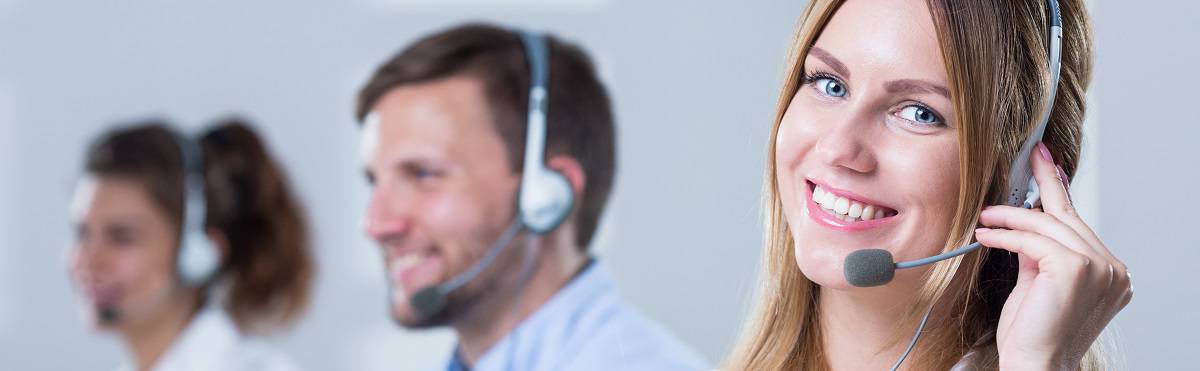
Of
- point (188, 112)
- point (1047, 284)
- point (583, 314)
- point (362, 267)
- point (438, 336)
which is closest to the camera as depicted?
point (1047, 284)

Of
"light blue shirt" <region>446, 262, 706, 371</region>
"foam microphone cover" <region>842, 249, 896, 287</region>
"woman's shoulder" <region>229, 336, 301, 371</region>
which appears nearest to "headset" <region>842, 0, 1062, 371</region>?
"foam microphone cover" <region>842, 249, 896, 287</region>

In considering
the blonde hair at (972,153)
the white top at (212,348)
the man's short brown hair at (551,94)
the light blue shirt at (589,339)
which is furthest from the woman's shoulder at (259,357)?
the blonde hair at (972,153)

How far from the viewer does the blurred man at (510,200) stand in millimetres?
1967

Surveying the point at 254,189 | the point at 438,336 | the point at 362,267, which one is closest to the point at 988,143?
the point at 438,336

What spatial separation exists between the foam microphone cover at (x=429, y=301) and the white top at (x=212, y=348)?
1.54 ft

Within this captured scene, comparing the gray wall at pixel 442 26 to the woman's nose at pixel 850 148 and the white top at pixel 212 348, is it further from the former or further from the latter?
the woman's nose at pixel 850 148

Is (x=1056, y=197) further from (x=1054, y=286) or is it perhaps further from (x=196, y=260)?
(x=196, y=260)

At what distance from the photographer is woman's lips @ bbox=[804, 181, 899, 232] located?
3.51 ft

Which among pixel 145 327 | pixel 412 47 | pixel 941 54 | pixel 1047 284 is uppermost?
pixel 941 54

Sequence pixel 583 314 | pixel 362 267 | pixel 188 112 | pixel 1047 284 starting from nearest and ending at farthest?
pixel 1047 284, pixel 583 314, pixel 362 267, pixel 188 112

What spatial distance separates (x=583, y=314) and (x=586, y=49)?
47cm

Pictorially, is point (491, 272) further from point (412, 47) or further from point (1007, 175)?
point (1007, 175)

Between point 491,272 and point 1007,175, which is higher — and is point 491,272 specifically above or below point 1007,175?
below

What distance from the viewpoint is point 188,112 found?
7.83ft
